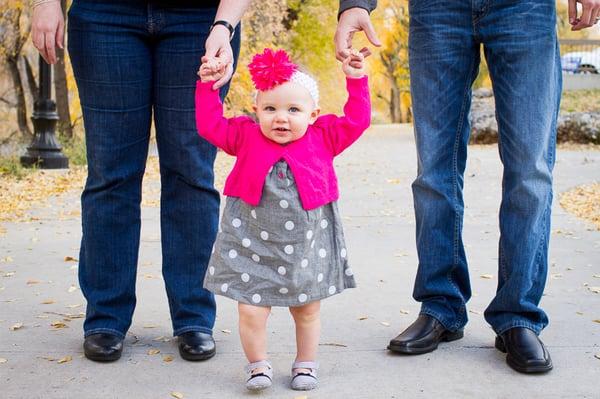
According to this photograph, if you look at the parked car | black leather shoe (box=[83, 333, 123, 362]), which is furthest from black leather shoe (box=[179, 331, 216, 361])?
the parked car

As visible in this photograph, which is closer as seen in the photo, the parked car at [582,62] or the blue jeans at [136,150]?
the blue jeans at [136,150]

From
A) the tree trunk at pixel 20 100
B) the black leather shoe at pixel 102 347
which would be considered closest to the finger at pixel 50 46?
the black leather shoe at pixel 102 347

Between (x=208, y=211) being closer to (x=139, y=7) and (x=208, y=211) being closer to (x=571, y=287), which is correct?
(x=139, y=7)

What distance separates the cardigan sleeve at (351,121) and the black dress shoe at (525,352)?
0.94m

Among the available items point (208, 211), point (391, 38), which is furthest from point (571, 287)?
point (391, 38)

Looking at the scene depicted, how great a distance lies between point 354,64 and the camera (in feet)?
9.27

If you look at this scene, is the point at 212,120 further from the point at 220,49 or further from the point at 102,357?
the point at 102,357

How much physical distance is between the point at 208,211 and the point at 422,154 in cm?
85

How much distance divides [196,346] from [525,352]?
3.88 feet

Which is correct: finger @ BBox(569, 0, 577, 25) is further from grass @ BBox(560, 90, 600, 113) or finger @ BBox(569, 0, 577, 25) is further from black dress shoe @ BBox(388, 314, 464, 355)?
grass @ BBox(560, 90, 600, 113)

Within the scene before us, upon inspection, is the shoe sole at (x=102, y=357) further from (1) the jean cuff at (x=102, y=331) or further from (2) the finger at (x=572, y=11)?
(2) the finger at (x=572, y=11)

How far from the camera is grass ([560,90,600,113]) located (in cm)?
1800

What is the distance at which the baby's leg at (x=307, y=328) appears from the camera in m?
2.88

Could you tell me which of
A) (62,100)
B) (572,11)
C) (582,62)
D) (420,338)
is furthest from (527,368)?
(582,62)
